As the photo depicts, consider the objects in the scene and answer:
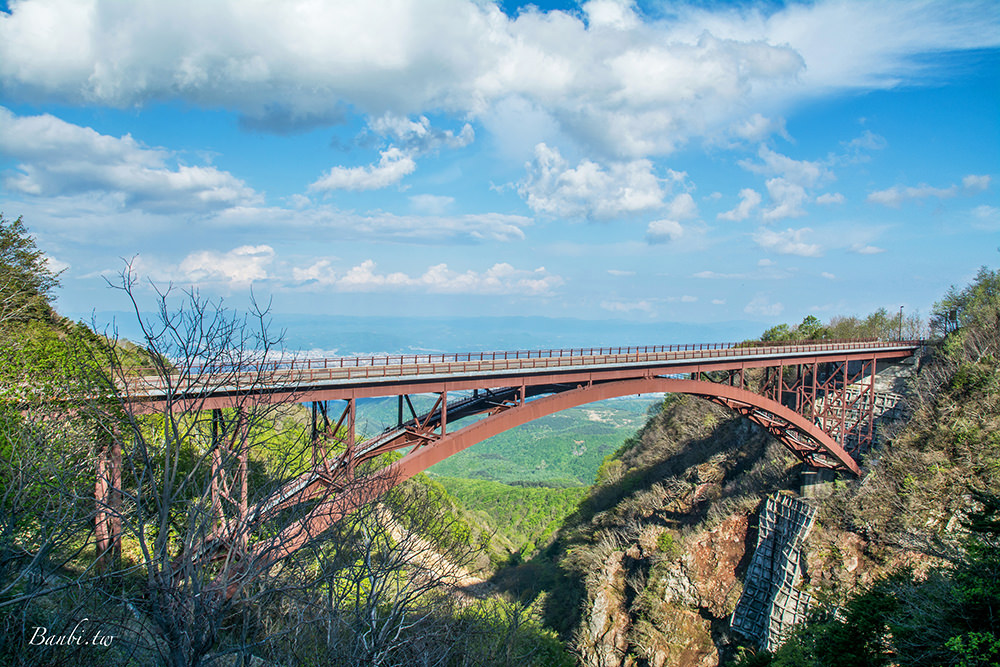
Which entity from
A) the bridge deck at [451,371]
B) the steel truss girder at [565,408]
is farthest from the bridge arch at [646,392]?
the bridge deck at [451,371]

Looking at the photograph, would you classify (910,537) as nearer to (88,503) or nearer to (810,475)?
(810,475)

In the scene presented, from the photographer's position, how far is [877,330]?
4416 cm

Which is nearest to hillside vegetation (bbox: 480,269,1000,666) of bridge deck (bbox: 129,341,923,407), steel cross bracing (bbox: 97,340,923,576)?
steel cross bracing (bbox: 97,340,923,576)

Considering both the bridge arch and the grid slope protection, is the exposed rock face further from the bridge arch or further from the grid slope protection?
the bridge arch

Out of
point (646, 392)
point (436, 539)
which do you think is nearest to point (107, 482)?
point (436, 539)

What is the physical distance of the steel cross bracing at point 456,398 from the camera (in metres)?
11.9

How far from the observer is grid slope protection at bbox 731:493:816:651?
2325cm

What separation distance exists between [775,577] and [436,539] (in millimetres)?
19657

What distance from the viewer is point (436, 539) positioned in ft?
45.1

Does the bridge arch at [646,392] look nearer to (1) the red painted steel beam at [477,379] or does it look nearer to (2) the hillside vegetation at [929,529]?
(1) the red painted steel beam at [477,379]

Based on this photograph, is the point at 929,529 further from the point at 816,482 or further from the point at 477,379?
the point at 477,379

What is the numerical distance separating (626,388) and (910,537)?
13574 mm

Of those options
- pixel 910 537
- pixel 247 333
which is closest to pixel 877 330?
pixel 910 537

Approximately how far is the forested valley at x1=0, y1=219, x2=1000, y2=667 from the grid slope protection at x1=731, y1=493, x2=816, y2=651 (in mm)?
557
